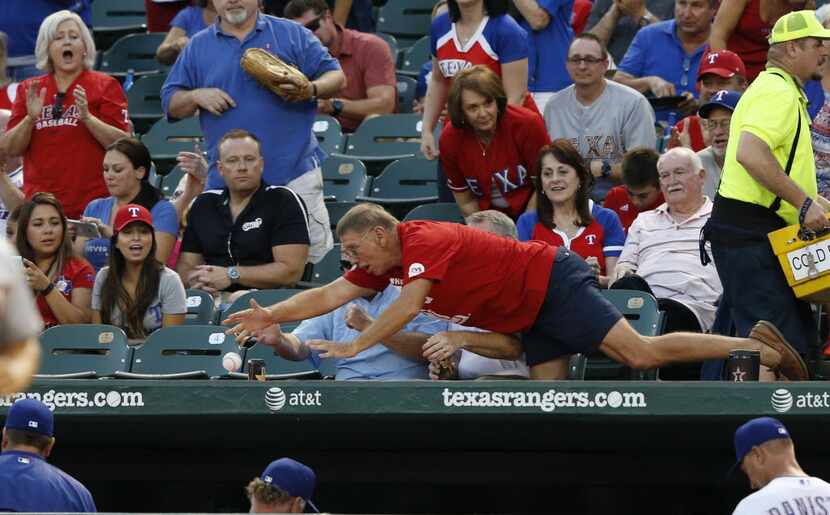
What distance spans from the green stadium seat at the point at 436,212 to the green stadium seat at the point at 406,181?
944 millimetres

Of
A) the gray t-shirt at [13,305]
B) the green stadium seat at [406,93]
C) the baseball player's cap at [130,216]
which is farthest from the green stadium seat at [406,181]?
the gray t-shirt at [13,305]

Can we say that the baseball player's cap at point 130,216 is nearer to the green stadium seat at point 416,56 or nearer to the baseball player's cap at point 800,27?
the baseball player's cap at point 800,27

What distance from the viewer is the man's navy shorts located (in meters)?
6.72

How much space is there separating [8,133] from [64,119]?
362 mm

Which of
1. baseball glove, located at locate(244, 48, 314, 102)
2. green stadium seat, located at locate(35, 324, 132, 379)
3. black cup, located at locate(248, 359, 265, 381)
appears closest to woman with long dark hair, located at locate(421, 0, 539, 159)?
baseball glove, located at locate(244, 48, 314, 102)

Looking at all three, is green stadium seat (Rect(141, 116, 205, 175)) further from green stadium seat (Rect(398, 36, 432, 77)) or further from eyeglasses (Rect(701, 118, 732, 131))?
eyeglasses (Rect(701, 118, 732, 131))

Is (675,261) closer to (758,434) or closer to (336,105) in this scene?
(758,434)

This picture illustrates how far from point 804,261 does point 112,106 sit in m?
4.55

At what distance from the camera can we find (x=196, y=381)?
662 centimetres

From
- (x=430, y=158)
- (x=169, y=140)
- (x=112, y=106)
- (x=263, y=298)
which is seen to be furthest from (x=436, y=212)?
(x=169, y=140)

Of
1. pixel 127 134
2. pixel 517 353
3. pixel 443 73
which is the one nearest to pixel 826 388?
pixel 517 353

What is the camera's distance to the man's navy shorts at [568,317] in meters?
6.72

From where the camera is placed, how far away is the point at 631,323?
7168mm

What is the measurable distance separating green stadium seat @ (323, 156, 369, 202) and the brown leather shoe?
3.88 metres
